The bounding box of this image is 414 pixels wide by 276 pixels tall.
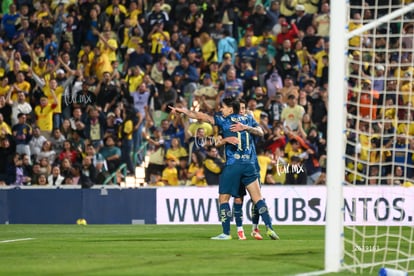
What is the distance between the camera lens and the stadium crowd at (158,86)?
24609 millimetres

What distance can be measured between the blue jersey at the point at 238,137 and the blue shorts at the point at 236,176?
3.7 inches

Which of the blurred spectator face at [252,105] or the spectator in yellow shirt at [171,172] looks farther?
the spectator in yellow shirt at [171,172]

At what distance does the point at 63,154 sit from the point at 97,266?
44.5 ft

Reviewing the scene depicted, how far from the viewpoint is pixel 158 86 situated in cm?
2638

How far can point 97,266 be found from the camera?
39.4 feet

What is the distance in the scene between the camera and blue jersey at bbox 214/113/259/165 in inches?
652

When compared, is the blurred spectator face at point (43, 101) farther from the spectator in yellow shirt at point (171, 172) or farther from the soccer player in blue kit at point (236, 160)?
the soccer player in blue kit at point (236, 160)

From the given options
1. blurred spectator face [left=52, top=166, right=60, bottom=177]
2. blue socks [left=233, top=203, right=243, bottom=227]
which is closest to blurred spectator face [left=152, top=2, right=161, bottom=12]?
blurred spectator face [left=52, top=166, right=60, bottom=177]

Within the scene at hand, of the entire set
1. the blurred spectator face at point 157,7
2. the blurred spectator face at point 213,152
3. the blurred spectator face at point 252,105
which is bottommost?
the blurred spectator face at point 213,152

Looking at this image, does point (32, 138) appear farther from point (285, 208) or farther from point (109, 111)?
point (285, 208)

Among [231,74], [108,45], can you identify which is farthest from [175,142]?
[108,45]

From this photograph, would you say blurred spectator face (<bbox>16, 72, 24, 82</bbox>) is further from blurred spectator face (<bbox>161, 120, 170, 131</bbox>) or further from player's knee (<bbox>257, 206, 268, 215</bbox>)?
player's knee (<bbox>257, 206, 268, 215</bbox>)

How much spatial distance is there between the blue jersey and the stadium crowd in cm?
705

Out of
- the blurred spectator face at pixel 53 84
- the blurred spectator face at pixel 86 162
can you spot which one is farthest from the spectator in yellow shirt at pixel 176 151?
the blurred spectator face at pixel 53 84
